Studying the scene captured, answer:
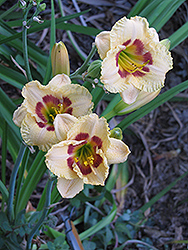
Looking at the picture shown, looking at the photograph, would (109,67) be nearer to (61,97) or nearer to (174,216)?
(61,97)

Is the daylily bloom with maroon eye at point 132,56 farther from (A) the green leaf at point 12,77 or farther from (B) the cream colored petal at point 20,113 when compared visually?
(A) the green leaf at point 12,77

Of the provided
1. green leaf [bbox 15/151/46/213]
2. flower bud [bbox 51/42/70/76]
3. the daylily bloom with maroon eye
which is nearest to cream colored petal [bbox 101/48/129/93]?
the daylily bloom with maroon eye

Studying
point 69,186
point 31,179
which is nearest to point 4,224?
point 31,179

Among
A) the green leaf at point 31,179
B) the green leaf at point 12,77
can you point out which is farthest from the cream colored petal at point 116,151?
the green leaf at point 12,77

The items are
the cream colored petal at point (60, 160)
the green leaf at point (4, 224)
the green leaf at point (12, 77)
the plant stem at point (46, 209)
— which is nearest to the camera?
the cream colored petal at point (60, 160)

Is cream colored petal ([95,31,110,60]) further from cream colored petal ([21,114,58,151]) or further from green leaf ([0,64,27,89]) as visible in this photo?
green leaf ([0,64,27,89])

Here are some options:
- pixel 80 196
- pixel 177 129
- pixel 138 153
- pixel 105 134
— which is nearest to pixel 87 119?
pixel 105 134
